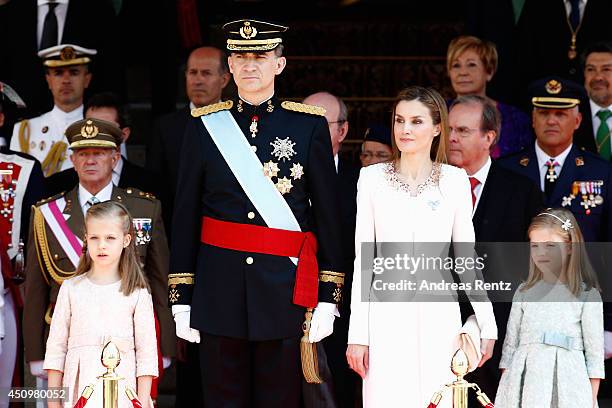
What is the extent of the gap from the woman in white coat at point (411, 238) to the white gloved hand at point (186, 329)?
0.64 metres

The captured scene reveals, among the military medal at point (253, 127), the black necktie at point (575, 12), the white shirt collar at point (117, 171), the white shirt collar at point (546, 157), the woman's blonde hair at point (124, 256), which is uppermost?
the black necktie at point (575, 12)

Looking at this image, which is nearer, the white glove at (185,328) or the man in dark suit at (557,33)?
the white glove at (185,328)

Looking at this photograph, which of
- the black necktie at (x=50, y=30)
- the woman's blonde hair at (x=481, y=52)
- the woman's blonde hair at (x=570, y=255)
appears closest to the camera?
the woman's blonde hair at (x=570, y=255)

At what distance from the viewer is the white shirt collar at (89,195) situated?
685cm

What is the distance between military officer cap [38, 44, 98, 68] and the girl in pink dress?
7.57 feet

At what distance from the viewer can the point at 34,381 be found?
24.6 ft

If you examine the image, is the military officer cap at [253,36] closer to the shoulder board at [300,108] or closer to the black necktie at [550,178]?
the shoulder board at [300,108]

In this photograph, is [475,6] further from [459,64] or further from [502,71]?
[459,64]

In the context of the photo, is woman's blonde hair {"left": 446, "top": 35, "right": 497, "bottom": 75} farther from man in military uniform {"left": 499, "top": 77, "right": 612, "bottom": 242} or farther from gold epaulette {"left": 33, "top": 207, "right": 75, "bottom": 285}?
gold epaulette {"left": 33, "top": 207, "right": 75, "bottom": 285}

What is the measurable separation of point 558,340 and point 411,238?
884 millimetres

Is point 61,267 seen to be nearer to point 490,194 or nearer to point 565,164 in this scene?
point 490,194

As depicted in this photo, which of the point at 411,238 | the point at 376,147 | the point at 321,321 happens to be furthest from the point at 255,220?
the point at 376,147

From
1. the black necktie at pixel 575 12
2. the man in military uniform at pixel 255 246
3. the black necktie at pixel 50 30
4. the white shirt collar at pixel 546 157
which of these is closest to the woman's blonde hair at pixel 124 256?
the man in military uniform at pixel 255 246

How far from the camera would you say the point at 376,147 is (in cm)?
738
